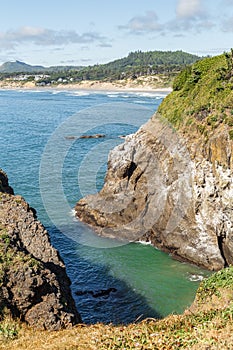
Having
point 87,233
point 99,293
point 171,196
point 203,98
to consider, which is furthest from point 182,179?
point 99,293

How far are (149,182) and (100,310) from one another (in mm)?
13620

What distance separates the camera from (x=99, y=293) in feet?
86.1

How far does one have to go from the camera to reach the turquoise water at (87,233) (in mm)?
25266

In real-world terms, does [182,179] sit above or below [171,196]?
above

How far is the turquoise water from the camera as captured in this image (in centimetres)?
2527

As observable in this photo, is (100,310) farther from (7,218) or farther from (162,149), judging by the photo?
(162,149)

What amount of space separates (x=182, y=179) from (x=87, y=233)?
9776 mm

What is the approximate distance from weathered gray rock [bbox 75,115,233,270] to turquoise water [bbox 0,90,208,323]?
5.27 feet

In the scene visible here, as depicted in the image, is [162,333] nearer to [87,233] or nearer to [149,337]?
[149,337]

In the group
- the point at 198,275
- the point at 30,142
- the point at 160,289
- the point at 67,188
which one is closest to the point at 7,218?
the point at 160,289

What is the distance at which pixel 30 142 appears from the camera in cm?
6962

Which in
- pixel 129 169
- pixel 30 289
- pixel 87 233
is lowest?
pixel 87 233

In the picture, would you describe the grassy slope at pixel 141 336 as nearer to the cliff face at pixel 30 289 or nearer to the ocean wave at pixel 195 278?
the cliff face at pixel 30 289

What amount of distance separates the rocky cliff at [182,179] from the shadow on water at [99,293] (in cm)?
485
